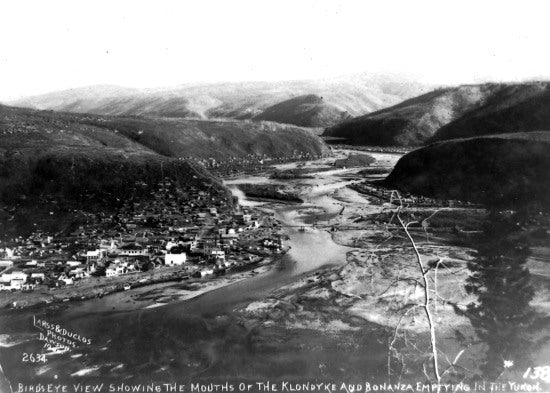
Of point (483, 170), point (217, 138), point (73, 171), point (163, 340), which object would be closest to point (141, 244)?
point (163, 340)

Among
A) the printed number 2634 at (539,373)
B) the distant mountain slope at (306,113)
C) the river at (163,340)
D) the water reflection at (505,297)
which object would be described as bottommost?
the river at (163,340)

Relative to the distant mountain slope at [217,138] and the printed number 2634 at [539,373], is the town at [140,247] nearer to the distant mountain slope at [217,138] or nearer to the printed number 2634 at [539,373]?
the printed number 2634 at [539,373]

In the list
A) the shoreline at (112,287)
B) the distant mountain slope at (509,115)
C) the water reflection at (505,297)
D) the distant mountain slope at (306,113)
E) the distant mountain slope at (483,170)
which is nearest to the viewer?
the water reflection at (505,297)

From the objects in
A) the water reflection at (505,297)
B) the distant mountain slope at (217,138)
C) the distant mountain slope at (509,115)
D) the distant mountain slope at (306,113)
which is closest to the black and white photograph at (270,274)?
the water reflection at (505,297)

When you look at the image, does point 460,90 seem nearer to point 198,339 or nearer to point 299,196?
point 299,196

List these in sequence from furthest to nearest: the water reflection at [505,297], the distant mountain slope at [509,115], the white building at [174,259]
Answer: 1. the distant mountain slope at [509,115]
2. the white building at [174,259]
3. the water reflection at [505,297]

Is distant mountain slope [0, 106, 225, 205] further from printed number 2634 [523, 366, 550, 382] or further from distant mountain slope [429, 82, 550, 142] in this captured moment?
distant mountain slope [429, 82, 550, 142]

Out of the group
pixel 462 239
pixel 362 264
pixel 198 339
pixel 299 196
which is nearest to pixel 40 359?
pixel 198 339
